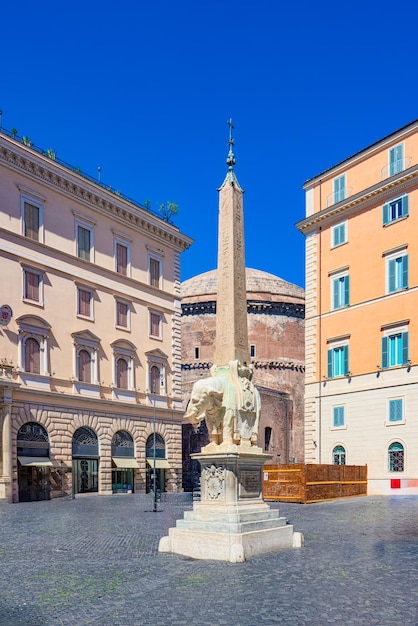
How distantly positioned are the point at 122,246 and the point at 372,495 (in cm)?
1631

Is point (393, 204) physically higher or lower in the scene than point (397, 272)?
higher

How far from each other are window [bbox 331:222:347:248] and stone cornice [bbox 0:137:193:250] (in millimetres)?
9036

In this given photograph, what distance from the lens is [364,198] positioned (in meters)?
30.2

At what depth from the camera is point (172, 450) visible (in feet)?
116

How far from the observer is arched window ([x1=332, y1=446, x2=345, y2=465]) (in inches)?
1175

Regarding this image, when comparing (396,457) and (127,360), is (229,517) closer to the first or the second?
(396,457)

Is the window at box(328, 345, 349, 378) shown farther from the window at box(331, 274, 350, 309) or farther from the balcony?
the balcony

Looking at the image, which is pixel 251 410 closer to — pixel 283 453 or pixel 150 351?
pixel 150 351

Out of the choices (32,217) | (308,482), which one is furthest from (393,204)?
(32,217)

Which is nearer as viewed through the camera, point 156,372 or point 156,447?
point 156,447

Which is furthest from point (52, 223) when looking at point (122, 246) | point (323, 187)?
point (323, 187)

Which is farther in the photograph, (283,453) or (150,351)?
(283,453)

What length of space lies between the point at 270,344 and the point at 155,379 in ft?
55.2

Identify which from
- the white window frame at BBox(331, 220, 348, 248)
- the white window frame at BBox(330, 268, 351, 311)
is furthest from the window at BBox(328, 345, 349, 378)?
the white window frame at BBox(331, 220, 348, 248)
